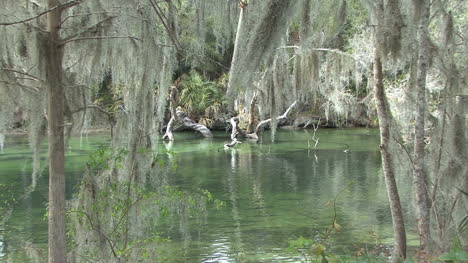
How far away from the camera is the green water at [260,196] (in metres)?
6.64

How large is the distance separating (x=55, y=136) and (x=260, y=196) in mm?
6826

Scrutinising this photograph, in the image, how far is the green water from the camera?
21.8 feet

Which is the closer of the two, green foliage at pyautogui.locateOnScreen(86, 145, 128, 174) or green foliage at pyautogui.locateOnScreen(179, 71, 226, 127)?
green foliage at pyautogui.locateOnScreen(86, 145, 128, 174)

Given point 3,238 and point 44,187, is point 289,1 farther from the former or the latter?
point 44,187

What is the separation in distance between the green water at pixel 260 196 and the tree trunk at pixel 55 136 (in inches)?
43.1

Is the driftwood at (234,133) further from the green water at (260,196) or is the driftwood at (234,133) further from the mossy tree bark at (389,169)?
the mossy tree bark at (389,169)

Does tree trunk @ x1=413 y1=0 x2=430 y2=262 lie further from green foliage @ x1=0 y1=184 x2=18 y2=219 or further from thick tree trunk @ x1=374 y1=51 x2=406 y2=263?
green foliage @ x1=0 y1=184 x2=18 y2=219

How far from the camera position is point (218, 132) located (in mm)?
23266

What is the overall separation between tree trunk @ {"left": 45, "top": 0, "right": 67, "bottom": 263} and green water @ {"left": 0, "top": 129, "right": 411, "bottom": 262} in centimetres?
109

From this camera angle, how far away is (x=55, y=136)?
3160mm

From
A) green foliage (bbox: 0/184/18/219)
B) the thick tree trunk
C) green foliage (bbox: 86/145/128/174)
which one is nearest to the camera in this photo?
green foliage (bbox: 86/145/128/174)

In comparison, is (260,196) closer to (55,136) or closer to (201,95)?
(55,136)

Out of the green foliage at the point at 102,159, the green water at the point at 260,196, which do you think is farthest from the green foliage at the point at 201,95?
the green foliage at the point at 102,159

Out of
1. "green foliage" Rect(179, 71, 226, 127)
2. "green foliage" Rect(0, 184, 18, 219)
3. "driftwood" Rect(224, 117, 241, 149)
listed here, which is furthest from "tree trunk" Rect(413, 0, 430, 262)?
"green foliage" Rect(179, 71, 226, 127)
